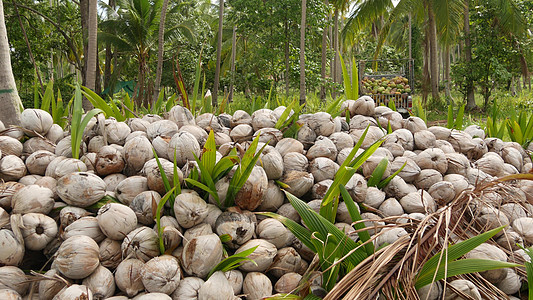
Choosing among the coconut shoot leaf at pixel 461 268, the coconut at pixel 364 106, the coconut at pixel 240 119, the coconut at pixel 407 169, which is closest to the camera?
the coconut shoot leaf at pixel 461 268

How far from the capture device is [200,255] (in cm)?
112

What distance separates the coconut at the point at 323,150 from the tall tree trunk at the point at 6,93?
1.71 meters

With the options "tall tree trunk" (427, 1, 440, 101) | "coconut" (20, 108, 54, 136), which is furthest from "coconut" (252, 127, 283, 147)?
"tall tree trunk" (427, 1, 440, 101)

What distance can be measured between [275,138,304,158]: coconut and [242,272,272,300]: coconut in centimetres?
53

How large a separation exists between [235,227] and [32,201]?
628 millimetres

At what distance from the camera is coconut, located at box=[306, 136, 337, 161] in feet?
5.18

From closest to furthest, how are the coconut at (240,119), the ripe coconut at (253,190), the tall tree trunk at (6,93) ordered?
1. the ripe coconut at (253,190)
2. the coconut at (240,119)
3. the tall tree trunk at (6,93)

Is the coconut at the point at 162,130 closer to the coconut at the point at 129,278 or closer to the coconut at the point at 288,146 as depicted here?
the coconut at the point at 288,146

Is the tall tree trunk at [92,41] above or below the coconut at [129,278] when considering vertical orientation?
above

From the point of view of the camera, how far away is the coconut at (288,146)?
1.57 m

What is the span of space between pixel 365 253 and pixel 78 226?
838mm

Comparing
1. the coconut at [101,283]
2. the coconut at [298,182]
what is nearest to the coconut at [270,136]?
the coconut at [298,182]

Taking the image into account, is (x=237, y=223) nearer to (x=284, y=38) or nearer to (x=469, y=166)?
(x=469, y=166)

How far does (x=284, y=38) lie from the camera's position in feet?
34.6
